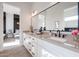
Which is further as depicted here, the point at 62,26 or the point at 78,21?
the point at 62,26

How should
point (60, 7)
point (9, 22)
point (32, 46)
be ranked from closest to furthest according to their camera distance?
point (60, 7) → point (32, 46) → point (9, 22)

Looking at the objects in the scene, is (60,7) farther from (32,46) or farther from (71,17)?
(32,46)

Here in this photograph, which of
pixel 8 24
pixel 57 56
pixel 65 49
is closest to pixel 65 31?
pixel 57 56

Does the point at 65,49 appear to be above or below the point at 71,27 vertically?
below

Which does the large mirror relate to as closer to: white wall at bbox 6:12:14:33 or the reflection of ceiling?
the reflection of ceiling

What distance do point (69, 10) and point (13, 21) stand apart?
1194 cm

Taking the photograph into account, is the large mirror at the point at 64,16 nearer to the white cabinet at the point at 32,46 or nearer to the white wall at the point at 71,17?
the white wall at the point at 71,17

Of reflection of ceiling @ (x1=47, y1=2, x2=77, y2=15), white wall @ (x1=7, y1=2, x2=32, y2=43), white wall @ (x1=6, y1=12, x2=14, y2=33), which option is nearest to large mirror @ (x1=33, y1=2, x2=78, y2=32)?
reflection of ceiling @ (x1=47, y1=2, x2=77, y2=15)

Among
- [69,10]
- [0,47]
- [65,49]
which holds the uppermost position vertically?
[69,10]

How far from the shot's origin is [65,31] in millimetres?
3197

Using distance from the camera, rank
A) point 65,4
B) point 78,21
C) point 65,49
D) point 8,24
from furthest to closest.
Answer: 1. point 8,24
2. point 65,4
3. point 78,21
4. point 65,49

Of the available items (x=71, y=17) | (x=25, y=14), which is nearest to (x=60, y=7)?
(x=71, y=17)

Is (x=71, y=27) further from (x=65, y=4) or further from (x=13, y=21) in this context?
(x=13, y=21)

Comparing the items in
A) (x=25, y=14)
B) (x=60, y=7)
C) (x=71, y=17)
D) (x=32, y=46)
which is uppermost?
(x=25, y=14)
